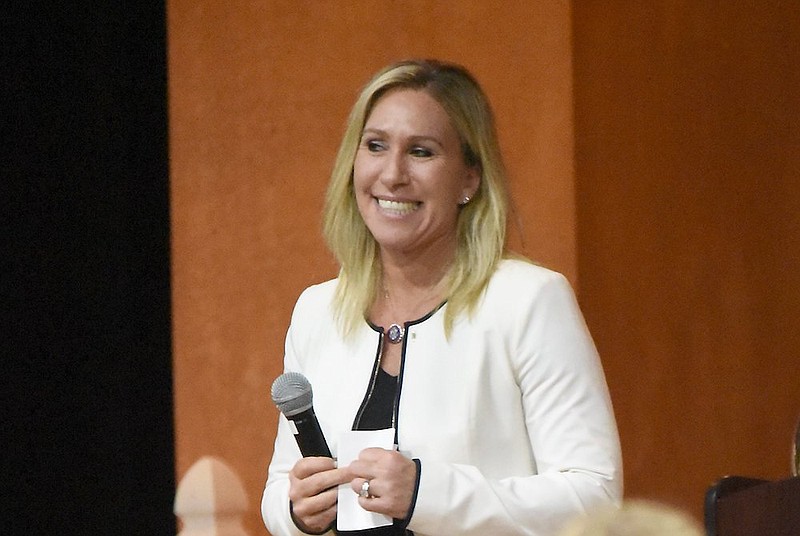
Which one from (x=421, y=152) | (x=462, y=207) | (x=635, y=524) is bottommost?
(x=635, y=524)

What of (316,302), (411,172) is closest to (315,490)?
(316,302)

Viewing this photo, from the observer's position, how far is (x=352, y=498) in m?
2.17

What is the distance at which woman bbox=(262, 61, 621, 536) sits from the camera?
216 centimetres

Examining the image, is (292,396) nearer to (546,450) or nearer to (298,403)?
(298,403)

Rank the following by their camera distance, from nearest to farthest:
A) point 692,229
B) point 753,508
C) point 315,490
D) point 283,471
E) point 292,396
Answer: point 753,508, point 292,396, point 315,490, point 283,471, point 692,229

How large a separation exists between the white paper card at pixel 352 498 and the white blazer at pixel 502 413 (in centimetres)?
6

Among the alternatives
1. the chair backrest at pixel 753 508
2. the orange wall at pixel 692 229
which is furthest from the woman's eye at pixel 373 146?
the orange wall at pixel 692 229

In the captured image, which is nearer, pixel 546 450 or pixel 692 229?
pixel 546 450

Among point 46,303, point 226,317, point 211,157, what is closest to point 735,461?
point 226,317

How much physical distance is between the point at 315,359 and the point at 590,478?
1.96 feet

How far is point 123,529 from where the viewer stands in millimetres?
3879

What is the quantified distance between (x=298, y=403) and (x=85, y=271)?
6.40ft

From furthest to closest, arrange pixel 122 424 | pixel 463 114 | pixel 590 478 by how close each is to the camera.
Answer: pixel 122 424 → pixel 463 114 → pixel 590 478

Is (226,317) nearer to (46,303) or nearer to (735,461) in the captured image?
(46,303)
